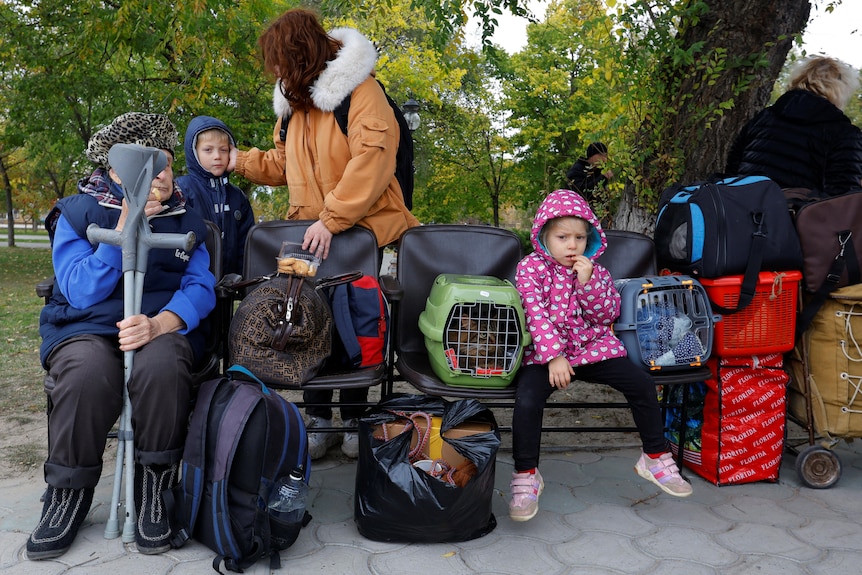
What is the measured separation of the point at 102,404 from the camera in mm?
2324

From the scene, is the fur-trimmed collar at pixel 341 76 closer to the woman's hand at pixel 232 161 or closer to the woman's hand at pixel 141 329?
the woman's hand at pixel 232 161

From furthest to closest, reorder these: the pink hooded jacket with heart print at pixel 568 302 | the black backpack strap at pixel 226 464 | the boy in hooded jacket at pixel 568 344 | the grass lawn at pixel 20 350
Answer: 1. the grass lawn at pixel 20 350
2. the pink hooded jacket with heart print at pixel 568 302
3. the boy in hooded jacket at pixel 568 344
4. the black backpack strap at pixel 226 464

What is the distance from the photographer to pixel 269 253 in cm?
331

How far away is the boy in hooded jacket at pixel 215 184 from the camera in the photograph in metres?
3.36

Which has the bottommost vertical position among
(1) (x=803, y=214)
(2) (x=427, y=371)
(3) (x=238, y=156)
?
(2) (x=427, y=371)

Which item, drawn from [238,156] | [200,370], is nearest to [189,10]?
[238,156]

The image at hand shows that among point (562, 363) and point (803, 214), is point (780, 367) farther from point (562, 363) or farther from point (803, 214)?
point (562, 363)

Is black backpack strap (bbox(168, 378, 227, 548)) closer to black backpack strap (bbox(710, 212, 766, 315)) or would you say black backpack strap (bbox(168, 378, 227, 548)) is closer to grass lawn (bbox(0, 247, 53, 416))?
grass lawn (bbox(0, 247, 53, 416))

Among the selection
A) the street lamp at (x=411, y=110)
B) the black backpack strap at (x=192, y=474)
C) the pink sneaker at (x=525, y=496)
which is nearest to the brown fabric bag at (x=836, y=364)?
the pink sneaker at (x=525, y=496)

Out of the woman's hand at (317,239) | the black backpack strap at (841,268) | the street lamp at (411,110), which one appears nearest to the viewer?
the black backpack strap at (841,268)

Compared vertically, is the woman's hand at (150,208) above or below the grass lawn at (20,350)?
above

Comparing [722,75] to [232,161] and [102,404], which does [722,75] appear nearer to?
[232,161]

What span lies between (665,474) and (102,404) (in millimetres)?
2158

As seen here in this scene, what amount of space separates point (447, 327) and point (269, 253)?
3.52ft
